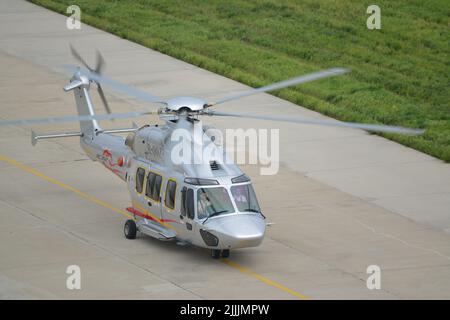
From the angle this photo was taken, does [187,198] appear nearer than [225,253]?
Yes

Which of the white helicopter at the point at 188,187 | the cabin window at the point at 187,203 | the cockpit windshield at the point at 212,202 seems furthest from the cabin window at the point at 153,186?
the cockpit windshield at the point at 212,202

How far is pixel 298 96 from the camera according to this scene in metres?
37.1

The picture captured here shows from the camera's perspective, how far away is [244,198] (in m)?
24.1

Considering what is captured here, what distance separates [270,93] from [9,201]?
11.9m

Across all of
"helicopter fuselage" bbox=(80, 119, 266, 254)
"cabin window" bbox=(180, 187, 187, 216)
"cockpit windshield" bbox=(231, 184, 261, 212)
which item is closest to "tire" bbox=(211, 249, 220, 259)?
"helicopter fuselage" bbox=(80, 119, 266, 254)

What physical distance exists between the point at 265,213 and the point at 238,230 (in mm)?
4225

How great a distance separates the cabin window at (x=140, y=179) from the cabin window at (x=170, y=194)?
3.42 feet

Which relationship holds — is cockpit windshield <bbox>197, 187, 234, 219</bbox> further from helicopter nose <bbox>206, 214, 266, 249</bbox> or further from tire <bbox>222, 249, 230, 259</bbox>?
tire <bbox>222, 249, 230, 259</bbox>

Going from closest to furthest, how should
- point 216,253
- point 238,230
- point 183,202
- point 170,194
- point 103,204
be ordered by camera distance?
point 238,230 < point 183,202 < point 216,253 < point 170,194 < point 103,204

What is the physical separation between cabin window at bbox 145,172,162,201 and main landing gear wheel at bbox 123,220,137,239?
800mm

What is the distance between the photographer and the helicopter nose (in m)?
23.3

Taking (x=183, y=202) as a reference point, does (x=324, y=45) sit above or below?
above

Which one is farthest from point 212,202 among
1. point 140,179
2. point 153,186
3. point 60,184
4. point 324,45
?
point 324,45

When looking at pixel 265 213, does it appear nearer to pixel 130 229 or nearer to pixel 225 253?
pixel 225 253
